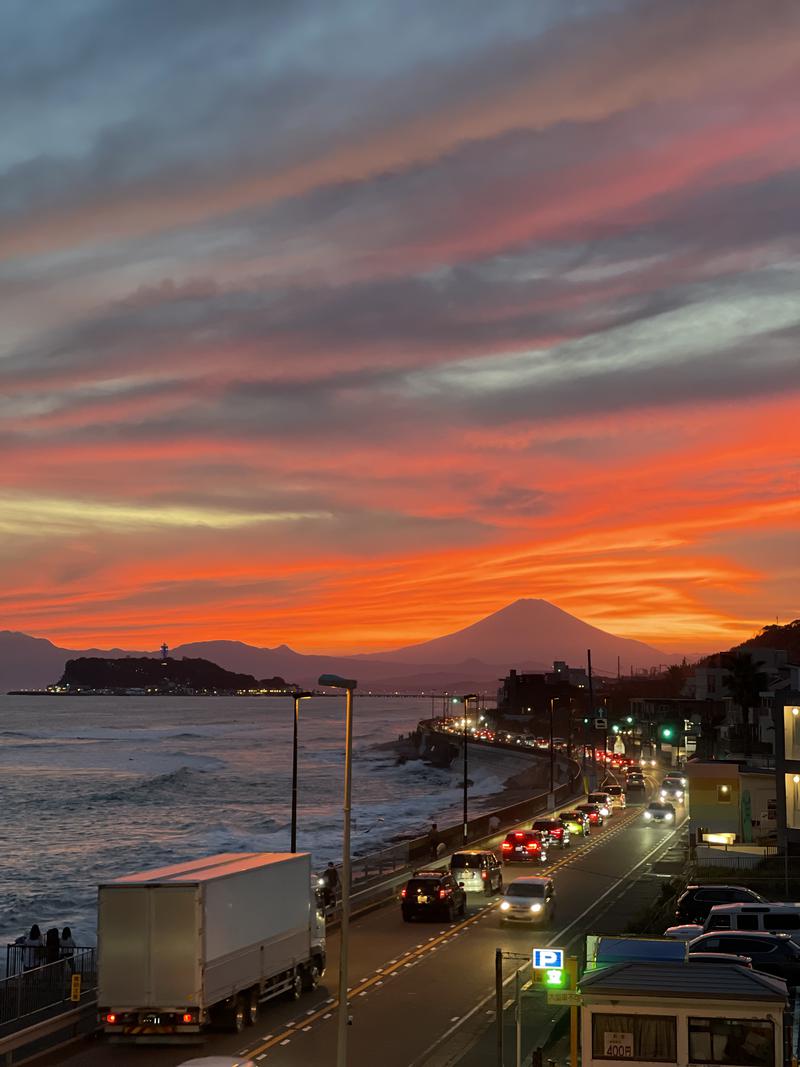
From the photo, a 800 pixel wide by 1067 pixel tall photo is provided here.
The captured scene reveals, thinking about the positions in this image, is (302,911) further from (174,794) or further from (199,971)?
(174,794)

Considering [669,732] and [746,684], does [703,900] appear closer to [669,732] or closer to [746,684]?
[669,732]

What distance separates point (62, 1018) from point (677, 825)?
69.0 meters

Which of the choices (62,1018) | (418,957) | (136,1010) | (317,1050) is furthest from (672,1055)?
(418,957)

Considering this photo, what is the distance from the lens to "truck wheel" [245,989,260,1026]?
30.7m

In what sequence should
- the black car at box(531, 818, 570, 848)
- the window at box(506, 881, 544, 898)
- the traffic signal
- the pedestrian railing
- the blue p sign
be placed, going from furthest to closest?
the traffic signal
the black car at box(531, 818, 570, 848)
the window at box(506, 881, 544, 898)
the pedestrian railing
the blue p sign

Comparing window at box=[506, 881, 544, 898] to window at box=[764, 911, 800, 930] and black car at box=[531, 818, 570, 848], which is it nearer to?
window at box=[764, 911, 800, 930]

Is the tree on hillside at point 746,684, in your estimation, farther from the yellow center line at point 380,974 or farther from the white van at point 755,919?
the white van at point 755,919

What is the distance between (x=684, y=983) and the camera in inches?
680

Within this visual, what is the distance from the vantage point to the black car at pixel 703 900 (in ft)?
148

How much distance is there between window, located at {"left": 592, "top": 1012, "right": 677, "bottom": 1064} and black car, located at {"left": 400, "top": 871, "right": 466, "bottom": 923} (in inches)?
1209

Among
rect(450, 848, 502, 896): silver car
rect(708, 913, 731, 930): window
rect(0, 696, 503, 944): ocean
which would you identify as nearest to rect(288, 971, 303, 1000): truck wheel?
rect(708, 913, 731, 930): window

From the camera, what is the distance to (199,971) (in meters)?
28.3

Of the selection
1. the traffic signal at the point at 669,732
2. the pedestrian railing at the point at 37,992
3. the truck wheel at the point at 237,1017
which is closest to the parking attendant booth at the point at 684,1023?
the truck wheel at the point at 237,1017

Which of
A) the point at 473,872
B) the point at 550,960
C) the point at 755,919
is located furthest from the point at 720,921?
the point at 550,960
